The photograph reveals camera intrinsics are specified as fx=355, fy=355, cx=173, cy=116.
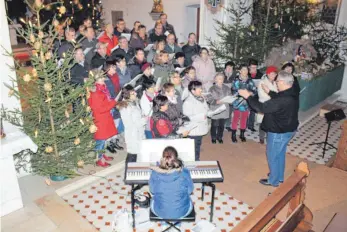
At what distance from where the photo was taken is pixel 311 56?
941cm

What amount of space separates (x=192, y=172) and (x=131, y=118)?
1.42 meters

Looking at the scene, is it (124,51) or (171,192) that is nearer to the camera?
(171,192)

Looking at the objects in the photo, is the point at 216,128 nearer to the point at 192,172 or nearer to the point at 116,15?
the point at 192,172

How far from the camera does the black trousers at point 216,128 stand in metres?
7.04

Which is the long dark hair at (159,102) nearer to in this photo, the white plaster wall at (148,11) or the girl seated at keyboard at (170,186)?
the girl seated at keyboard at (170,186)

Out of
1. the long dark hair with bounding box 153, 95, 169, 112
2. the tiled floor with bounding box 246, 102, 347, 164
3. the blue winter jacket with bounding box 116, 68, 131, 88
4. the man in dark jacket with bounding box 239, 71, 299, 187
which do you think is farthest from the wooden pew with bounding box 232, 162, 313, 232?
the blue winter jacket with bounding box 116, 68, 131, 88

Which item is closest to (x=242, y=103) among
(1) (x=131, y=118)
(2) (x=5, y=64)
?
(1) (x=131, y=118)

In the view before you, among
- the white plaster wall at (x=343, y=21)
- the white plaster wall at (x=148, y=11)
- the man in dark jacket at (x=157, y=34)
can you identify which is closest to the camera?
the man in dark jacket at (x=157, y=34)

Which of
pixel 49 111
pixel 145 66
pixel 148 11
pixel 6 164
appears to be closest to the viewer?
pixel 6 164

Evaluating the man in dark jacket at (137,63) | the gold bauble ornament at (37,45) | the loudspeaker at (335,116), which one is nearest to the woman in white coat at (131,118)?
the gold bauble ornament at (37,45)

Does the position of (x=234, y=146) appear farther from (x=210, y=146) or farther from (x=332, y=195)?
(x=332, y=195)

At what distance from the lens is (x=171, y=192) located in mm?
4062

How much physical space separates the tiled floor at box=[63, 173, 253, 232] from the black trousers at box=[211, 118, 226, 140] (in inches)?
65.2

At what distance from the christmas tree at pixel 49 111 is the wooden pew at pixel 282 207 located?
2.82 meters
